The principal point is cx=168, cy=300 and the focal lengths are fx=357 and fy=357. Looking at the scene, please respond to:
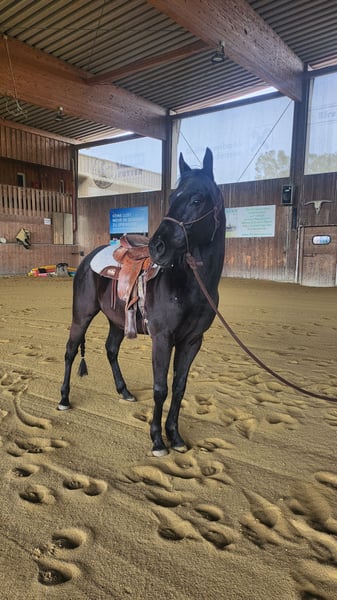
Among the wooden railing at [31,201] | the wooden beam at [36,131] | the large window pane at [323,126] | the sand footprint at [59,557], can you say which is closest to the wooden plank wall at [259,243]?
the large window pane at [323,126]

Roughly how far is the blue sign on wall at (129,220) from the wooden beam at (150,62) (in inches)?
226

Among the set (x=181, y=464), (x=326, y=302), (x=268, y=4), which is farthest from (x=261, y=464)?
(x=268, y=4)

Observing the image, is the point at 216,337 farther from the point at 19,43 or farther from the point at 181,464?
the point at 19,43

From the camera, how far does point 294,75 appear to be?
35.8ft

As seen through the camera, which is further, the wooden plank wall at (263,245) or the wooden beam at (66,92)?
the wooden plank wall at (263,245)

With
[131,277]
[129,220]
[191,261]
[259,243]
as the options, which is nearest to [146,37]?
[259,243]

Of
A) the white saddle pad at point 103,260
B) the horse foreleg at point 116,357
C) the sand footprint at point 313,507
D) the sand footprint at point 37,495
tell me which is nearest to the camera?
the sand footprint at point 313,507

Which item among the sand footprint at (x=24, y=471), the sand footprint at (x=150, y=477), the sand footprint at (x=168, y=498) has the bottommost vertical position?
the sand footprint at (x=150, y=477)

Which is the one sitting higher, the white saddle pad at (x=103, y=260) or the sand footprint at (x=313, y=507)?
the white saddle pad at (x=103, y=260)

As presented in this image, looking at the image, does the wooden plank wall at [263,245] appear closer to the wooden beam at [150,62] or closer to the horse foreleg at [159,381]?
the wooden beam at [150,62]

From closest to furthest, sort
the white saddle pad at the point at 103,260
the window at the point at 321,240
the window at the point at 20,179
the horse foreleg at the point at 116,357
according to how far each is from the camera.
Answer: the white saddle pad at the point at 103,260 < the horse foreleg at the point at 116,357 < the window at the point at 321,240 < the window at the point at 20,179

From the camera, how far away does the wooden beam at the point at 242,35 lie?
6742mm

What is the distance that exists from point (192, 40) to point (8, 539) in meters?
12.3

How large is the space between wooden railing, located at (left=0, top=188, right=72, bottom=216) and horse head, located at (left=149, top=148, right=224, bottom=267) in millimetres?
15606
